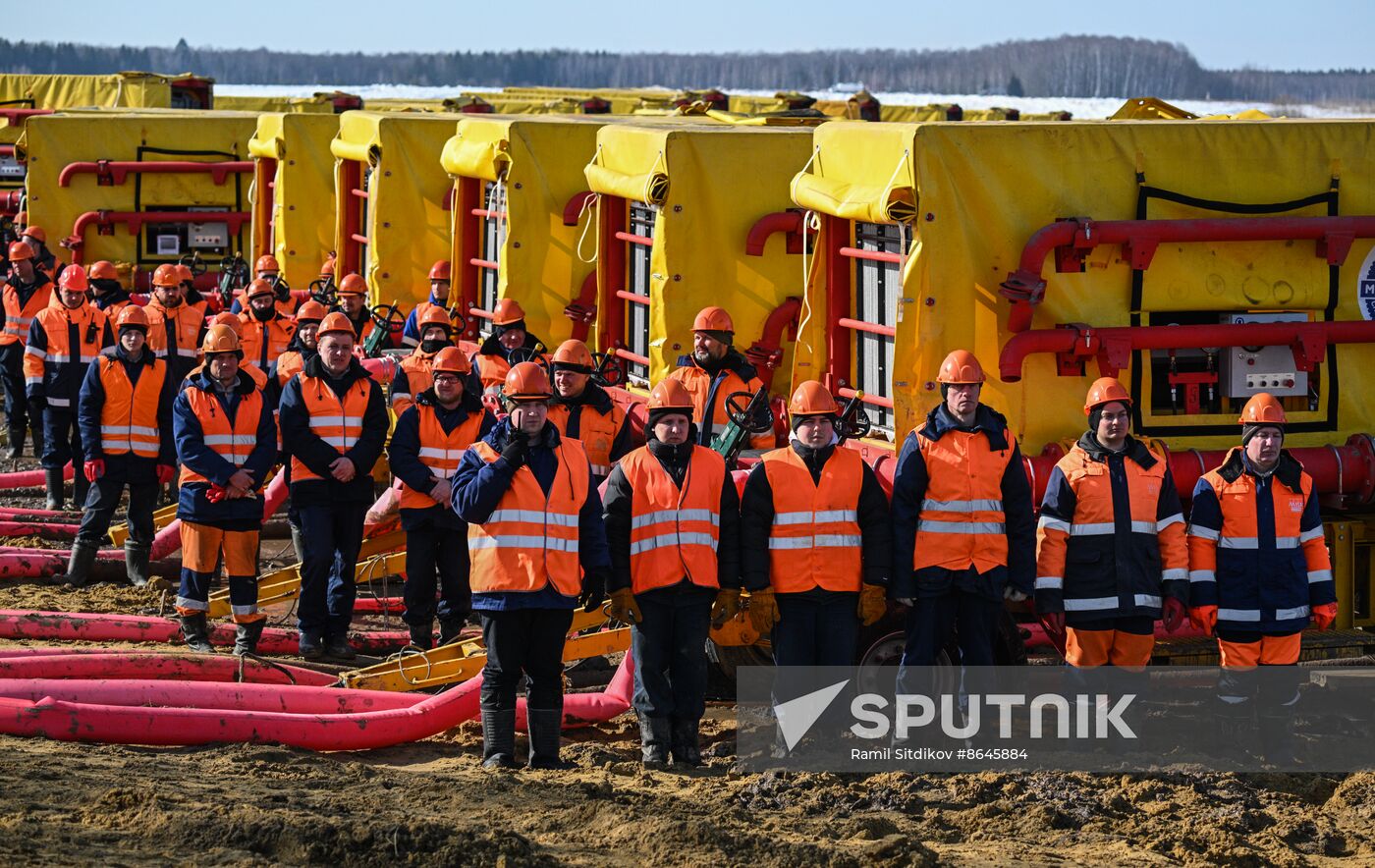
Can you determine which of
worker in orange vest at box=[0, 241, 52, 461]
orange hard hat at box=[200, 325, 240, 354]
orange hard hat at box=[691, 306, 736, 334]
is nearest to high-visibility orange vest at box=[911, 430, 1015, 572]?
orange hard hat at box=[691, 306, 736, 334]

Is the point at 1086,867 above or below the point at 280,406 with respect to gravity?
below

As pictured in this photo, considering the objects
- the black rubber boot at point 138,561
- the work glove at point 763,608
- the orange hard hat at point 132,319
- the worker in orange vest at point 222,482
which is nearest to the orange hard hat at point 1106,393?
the work glove at point 763,608

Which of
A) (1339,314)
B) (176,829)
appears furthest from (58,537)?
(1339,314)

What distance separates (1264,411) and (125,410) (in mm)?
6926

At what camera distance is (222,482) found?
35.0 ft

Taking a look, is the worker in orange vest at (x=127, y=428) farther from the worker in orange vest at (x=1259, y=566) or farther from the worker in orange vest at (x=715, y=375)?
the worker in orange vest at (x=1259, y=566)

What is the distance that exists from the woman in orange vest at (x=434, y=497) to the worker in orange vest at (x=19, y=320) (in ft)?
24.1

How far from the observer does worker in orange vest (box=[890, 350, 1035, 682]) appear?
8.73m

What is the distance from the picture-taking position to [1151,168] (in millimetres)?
9688

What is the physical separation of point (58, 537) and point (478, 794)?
7.12 meters

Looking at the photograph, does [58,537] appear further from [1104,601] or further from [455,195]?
[1104,601]

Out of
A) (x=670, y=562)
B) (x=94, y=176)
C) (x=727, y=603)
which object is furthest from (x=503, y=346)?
(x=94, y=176)

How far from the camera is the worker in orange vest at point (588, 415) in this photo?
35.1ft

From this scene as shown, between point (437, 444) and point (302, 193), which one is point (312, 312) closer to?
point (437, 444)
